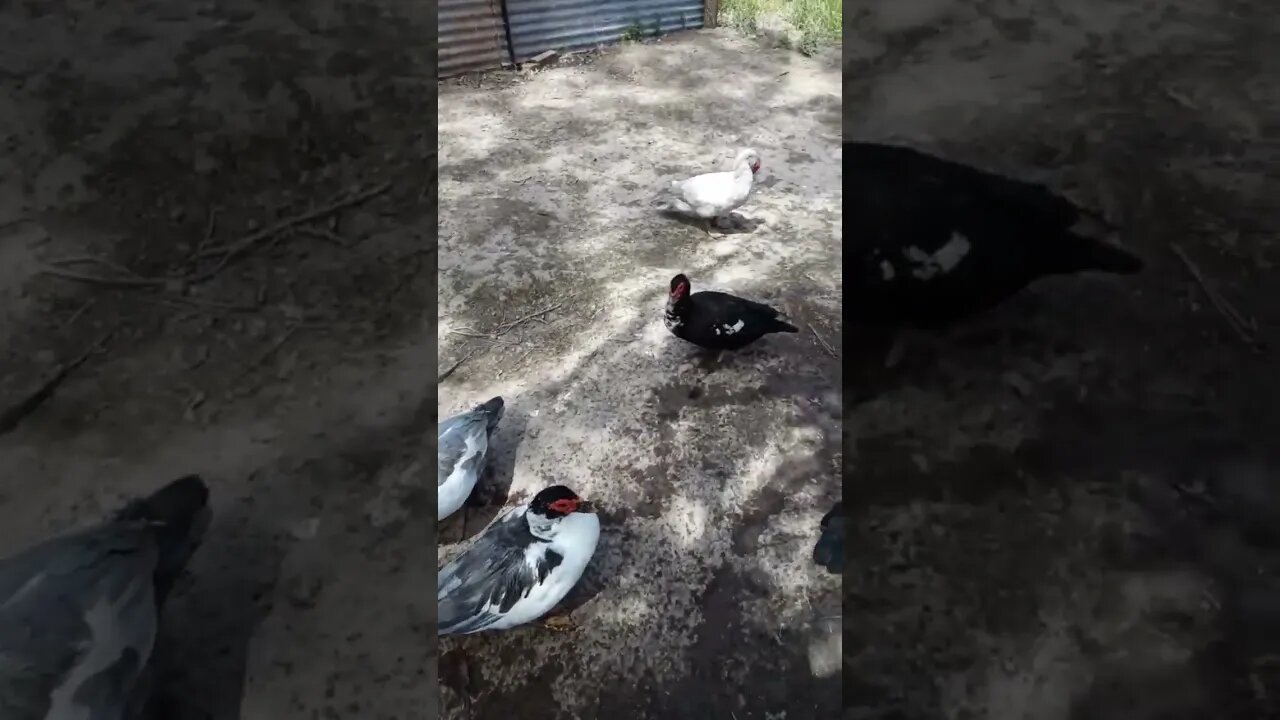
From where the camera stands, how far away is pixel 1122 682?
2.43 ft

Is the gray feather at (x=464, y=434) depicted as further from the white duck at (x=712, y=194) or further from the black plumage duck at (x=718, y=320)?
the white duck at (x=712, y=194)

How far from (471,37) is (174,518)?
400 cm

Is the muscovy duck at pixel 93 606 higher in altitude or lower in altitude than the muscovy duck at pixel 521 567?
higher

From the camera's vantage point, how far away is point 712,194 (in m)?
2.70

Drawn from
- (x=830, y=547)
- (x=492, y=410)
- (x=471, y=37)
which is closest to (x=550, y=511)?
(x=492, y=410)

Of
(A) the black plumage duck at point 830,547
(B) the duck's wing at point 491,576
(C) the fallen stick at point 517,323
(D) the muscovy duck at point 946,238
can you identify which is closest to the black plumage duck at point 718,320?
(C) the fallen stick at point 517,323

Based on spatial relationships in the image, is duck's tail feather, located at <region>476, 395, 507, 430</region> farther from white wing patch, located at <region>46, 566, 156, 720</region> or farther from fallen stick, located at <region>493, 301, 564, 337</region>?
white wing patch, located at <region>46, 566, 156, 720</region>

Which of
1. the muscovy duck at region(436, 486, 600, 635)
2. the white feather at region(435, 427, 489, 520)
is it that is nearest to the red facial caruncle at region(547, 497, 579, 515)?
the muscovy duck at region(436, 486, 600, 635)

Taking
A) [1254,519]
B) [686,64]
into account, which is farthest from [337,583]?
[686,64]

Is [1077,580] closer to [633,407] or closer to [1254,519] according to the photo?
[1254,519]

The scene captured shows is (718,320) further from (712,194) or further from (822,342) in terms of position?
(712,194)

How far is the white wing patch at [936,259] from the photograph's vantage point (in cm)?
78

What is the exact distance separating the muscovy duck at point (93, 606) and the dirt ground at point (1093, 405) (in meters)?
0.73

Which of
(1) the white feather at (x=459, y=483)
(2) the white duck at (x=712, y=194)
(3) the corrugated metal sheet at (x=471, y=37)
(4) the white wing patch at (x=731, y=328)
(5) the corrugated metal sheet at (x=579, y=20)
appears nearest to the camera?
(1) the white feather at (x=459, y=483)
